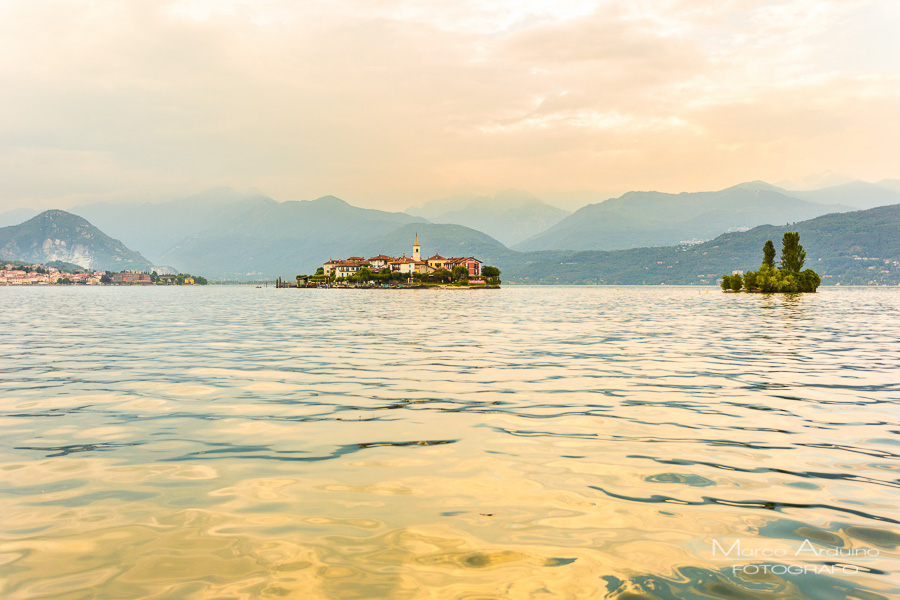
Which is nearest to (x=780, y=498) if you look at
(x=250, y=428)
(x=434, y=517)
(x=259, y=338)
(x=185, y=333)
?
(x=434, y=517)

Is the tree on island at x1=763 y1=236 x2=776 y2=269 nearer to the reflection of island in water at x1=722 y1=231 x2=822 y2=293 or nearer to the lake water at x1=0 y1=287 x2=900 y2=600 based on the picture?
the reflection of island in water at x1=722 y1=231 x2=822 y2=293

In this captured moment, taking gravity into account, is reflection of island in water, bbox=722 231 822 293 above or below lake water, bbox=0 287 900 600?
above

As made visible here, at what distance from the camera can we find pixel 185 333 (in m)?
33.9

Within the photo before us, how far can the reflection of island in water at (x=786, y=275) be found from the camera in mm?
126625

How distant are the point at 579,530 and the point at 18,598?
5566mm

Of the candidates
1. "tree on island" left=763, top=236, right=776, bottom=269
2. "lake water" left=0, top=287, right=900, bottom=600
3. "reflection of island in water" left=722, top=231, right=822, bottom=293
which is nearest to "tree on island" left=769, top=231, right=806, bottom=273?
"reflection of island in water" left=722, top=231, right=822, bottom=293

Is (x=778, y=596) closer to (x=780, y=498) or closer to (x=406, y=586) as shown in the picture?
(x=780, y=498)

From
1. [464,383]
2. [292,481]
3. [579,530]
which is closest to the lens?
[579,530]

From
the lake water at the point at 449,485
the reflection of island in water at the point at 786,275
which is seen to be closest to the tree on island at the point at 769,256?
the reflection of island in water at the point at 786,275

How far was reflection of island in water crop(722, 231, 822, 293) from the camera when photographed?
126625mm

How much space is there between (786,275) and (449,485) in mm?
143727

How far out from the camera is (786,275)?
12719 centimetres

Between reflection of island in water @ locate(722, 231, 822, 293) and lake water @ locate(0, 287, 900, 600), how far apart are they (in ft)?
409

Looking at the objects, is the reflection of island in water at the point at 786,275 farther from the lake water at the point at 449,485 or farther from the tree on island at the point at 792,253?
the lake water at the point at 449,485
